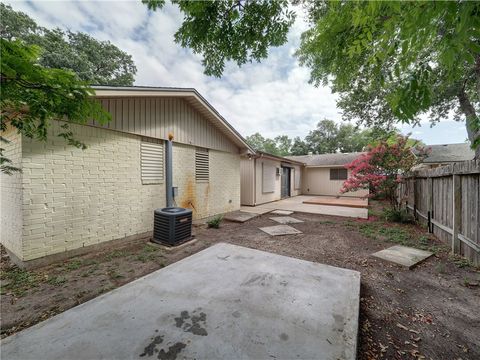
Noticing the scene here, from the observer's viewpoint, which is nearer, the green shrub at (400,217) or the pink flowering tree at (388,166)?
the green shrub at (400,217)

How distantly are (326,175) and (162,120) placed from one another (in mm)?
13819

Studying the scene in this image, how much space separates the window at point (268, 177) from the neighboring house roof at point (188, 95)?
2.55 metres

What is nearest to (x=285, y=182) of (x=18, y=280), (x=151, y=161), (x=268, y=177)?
(x=268, y=177)

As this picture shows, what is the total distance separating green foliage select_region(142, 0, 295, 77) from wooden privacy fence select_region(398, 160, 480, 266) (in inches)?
154

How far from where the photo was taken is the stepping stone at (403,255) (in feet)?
11.7

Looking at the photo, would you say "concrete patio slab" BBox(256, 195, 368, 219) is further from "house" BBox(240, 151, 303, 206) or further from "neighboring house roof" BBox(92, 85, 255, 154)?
"neighboring house roof" BBox(92, 85, 255, 154)

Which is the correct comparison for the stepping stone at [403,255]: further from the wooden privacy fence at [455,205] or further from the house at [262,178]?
the house at [262,178]

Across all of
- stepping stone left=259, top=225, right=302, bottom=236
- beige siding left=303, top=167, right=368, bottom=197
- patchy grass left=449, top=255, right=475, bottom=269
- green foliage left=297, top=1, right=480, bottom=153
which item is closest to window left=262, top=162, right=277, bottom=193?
stepping stone left=259, top=225, right=302, bottom=236

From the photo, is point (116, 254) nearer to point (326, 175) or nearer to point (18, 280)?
point (18, 280)

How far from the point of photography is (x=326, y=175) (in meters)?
15.6

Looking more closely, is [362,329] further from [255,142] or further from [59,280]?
[255,142]

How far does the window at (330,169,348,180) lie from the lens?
48.2 feet

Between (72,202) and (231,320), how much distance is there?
3861 mm

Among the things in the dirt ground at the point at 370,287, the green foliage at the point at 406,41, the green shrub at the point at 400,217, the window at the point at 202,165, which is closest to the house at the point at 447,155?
the green shrub at the point at 400,217
